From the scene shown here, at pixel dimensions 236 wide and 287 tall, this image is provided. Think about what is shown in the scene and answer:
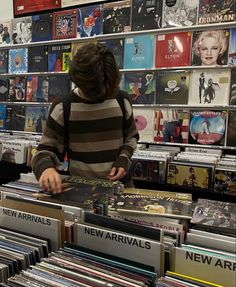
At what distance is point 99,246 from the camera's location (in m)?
0.88

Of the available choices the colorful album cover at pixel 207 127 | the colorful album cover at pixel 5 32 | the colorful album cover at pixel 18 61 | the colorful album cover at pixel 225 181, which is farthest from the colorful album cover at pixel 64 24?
the colorful album cover at pixel 225 181

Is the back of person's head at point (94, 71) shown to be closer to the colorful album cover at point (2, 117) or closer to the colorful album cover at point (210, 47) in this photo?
the colorful album cover at point (210, 47)

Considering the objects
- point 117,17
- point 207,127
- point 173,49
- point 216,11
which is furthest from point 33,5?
point 207,127

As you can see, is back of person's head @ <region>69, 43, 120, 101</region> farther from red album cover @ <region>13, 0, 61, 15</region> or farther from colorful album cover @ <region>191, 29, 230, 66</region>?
red album cover @ <region>13, 0, 61, 15</region>

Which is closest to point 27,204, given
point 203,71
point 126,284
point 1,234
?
point 1,234

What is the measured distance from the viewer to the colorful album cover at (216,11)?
2572 millimetres

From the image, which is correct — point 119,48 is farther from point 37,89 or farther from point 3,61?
point 3,61

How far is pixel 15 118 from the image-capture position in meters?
3.67

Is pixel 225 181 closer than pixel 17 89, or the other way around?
pixel 225 181

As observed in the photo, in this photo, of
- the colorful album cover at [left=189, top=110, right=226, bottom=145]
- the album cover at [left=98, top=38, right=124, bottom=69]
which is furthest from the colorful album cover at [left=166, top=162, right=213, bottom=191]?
the album cover at [left=98, top=38, right=124, bottom=69]

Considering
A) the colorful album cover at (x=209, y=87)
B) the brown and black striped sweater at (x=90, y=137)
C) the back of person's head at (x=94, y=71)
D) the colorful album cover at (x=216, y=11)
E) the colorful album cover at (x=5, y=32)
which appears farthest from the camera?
the colorful album cover at (x=5, y=32)

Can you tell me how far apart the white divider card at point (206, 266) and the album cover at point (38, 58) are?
119 inches

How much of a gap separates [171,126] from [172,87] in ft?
1.14

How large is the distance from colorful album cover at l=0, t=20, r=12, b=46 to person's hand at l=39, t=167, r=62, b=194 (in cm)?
301
